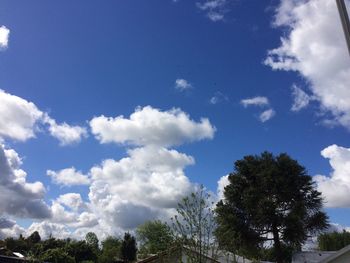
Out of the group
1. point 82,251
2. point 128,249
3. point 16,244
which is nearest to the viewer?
point 82,251

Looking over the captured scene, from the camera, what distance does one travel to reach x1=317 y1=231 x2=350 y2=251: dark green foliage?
8218 centimetres

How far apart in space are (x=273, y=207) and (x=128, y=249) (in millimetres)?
47795

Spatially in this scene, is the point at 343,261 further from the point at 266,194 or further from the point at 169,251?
the point at 169,251

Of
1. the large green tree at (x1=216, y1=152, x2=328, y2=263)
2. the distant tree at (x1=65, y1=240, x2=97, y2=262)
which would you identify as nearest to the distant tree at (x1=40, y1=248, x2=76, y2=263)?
the large green tree at (x1=216, y1=152, x2=328, y2=263)

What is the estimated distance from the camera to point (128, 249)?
8181 centimetres

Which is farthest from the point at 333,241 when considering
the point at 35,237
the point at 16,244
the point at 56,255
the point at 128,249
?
the point at 35,237

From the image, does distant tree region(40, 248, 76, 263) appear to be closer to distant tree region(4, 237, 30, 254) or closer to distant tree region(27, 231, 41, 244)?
distant tree region(4, 237, 30, 254)

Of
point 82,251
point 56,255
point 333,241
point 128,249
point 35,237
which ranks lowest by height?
point 56,255

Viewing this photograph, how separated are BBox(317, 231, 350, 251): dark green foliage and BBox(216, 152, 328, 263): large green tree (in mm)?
44289

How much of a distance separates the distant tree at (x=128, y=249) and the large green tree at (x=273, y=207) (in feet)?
141

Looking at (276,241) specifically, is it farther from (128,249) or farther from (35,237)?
(35,237)

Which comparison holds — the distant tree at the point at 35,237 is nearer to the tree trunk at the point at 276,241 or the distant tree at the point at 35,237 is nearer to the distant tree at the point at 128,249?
the distant tree at the point at 128,249

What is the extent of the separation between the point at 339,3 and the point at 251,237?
33714mm

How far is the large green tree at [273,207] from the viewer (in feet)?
131
